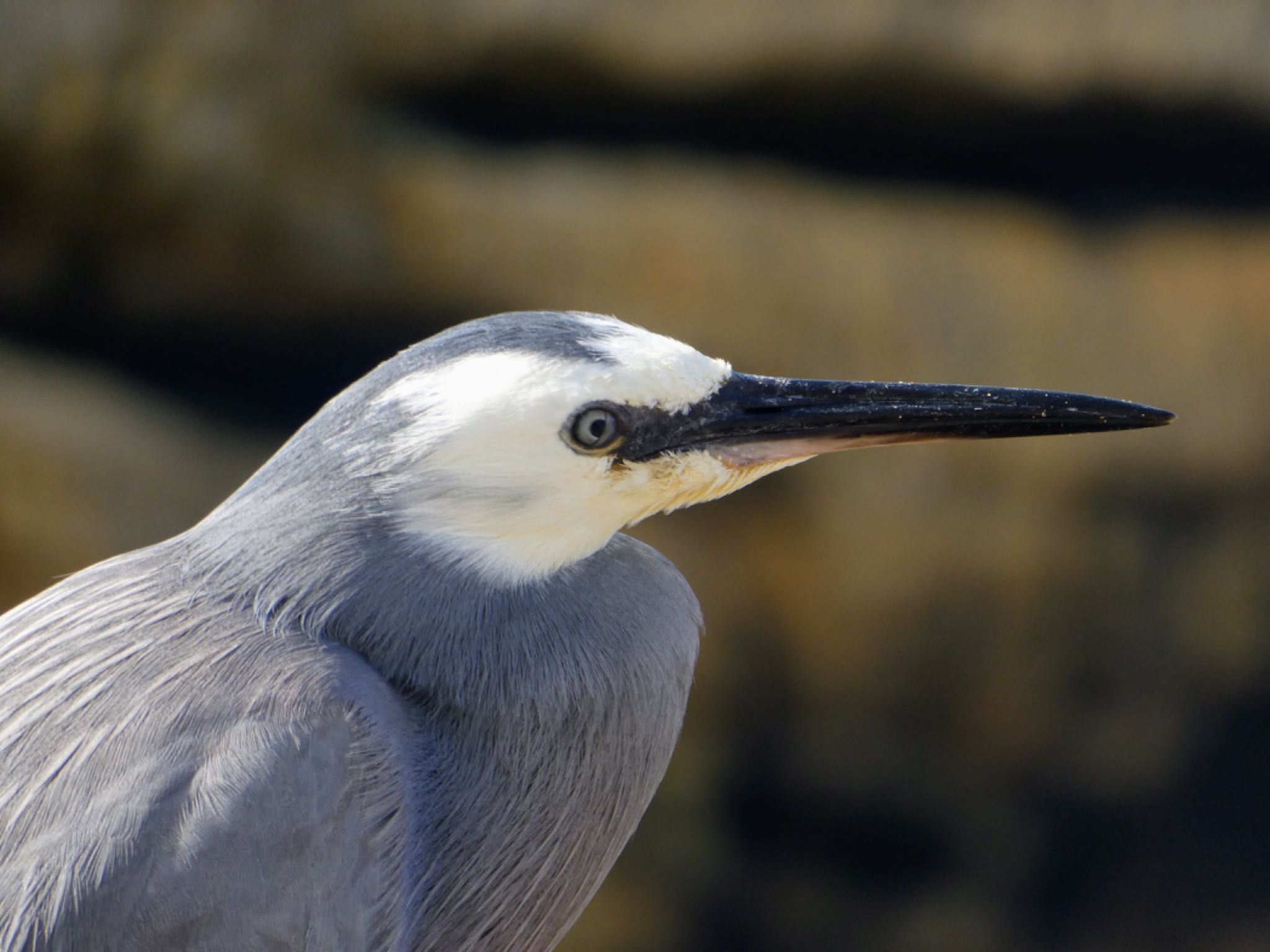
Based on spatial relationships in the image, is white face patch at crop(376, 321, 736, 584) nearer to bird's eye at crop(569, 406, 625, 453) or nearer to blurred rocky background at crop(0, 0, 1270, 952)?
bird's eye at crop(569, 406, 625, 453)

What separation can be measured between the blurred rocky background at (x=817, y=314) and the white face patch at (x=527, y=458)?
1.83 meters

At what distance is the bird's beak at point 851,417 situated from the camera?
123 cm

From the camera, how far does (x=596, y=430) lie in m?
1.18

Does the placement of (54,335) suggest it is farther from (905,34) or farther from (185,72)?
(905,34)

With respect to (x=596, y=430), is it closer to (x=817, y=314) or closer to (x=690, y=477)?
(x=690, y=477)

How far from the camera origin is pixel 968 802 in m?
3.26

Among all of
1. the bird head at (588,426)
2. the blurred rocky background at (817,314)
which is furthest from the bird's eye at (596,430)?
the blurred rocky background at (817,314)

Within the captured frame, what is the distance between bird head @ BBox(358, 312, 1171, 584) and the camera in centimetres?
116

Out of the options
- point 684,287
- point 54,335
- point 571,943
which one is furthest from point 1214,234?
point 54,335

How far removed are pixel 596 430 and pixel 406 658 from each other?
0.96 ft

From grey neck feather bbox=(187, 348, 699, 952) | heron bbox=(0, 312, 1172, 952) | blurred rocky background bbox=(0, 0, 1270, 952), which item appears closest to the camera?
heron bbox=(0, 312, 1172, 952)

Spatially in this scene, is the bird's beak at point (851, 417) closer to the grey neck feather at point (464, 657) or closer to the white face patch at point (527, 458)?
the white face patch at point (527, 458)

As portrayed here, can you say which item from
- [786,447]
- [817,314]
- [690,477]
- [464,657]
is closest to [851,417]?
[786,447]

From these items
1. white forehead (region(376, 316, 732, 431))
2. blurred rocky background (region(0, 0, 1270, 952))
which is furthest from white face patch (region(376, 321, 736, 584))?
blurred rocky background (region(0, 0, 1270, 952))
